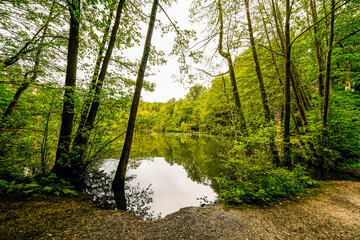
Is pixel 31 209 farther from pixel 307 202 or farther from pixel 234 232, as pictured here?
pixel 307 202

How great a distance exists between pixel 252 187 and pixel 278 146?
92.7 inches

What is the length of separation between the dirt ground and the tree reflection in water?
0.68 metres

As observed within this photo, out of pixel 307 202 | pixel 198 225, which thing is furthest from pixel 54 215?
pixel 307 202

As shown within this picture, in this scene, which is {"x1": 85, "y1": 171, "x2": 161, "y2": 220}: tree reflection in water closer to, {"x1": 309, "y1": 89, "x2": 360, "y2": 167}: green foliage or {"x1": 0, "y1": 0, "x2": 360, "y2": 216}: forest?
{"x1": 0, "y1": 0, "x2": 360, "y2": 216}: forest

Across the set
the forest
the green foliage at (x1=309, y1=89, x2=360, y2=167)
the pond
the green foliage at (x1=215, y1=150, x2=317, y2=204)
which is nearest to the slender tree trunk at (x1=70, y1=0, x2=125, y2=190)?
the forest

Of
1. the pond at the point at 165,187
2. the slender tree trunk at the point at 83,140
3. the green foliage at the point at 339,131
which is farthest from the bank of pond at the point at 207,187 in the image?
the green foliage at the point at 339,131

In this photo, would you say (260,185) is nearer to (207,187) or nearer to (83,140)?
(207,187)

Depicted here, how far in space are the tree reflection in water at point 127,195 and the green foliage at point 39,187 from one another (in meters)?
0.93

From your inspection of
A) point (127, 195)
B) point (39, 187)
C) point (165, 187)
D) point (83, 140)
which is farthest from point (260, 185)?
point (39, 187)

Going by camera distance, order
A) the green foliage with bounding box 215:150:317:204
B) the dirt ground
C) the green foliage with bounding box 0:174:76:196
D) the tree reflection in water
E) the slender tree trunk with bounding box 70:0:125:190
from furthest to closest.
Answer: the slender tree trunk with bounding box 70:0:125:190
the tree reflection in water
the green foliage with bounding box 215:150:317:204
the green foliage with bounding box 0:174:76:196
the dirt ground

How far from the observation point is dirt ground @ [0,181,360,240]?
89.8 inches

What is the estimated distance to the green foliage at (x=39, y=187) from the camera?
3.14 m

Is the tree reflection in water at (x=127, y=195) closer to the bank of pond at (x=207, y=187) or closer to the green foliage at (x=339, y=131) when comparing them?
the bank of pond at (x=207, y=187)

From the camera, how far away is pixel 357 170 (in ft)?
20.5
